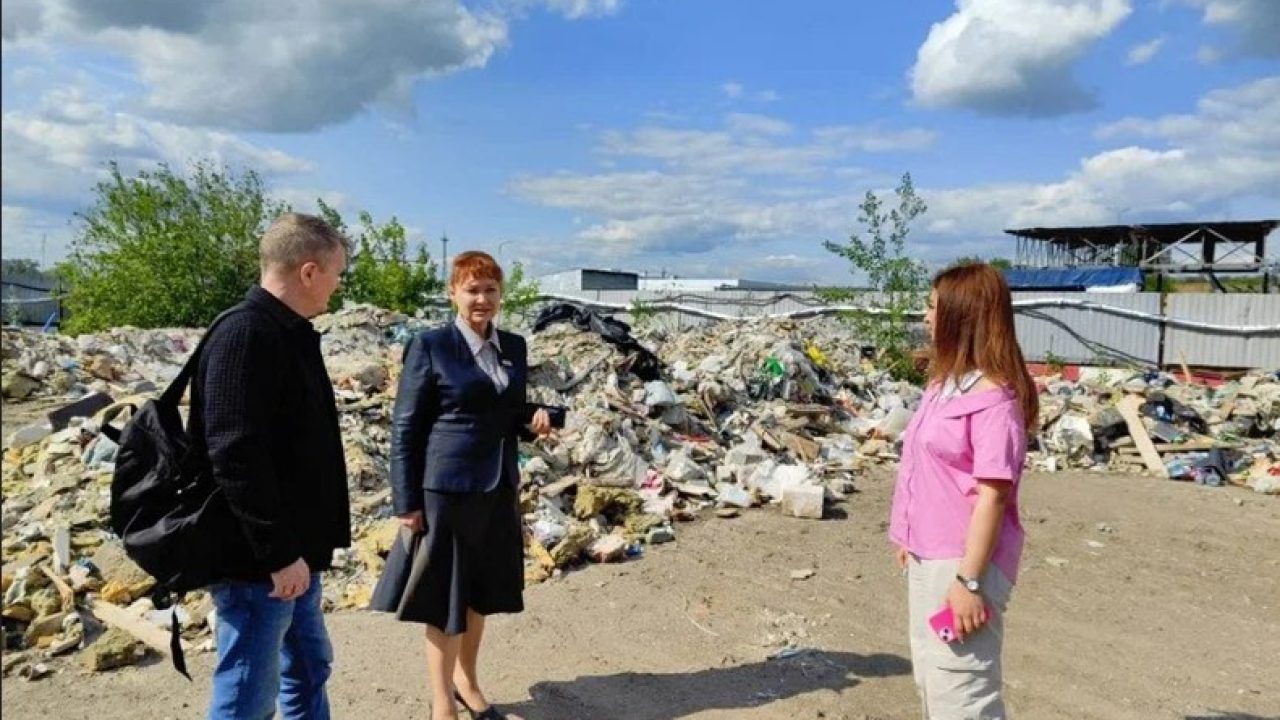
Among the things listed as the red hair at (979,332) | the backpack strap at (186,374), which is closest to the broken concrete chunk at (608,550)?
the red hair at (979,332)

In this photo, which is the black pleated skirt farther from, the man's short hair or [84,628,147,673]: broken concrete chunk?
[84,628,147,673]: broken concrete chunk

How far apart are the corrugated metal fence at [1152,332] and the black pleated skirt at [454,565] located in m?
13.0

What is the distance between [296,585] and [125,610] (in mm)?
3093

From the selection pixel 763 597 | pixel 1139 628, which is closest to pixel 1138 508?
pixel 1139 628

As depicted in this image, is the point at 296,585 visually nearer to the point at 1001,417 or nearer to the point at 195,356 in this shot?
the point at 195,356

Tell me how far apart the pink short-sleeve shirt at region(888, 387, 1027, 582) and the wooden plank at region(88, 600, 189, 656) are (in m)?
3.77

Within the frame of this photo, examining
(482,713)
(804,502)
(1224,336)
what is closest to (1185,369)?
(1224,336)

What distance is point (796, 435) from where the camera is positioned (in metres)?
9.84

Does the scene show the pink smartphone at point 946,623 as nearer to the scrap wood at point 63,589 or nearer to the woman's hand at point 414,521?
the woman's hand at point 414,521

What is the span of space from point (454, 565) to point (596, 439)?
466cm

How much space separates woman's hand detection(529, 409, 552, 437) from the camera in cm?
344

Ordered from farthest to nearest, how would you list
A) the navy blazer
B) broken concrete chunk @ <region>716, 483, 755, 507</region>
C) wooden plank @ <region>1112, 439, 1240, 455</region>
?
wooden plank @ <region>1112, 439, 1240, 455</region>, broken concrete chunk @ <region>716, 483, 755, 507</region>, the navy blazer

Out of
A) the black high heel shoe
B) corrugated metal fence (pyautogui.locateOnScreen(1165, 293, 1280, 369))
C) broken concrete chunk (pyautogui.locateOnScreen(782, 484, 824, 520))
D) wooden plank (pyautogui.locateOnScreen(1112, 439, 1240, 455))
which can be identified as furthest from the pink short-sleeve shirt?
corrugated metal fence (pyautogui.locateOnScreen(1165, 293, 1280, 369))

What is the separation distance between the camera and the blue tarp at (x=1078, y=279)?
23.6 meters
